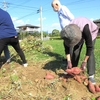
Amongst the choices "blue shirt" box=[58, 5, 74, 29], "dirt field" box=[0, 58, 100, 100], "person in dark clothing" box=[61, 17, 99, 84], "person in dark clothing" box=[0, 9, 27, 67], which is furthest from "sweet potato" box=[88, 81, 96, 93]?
"person in dark clothing" box=[0, 9, 27, 67]

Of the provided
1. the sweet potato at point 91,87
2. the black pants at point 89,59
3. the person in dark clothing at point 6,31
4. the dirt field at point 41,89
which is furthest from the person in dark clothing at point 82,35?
the person in dark clothing at point 6,31

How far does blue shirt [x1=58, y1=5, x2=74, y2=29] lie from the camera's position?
4.96 meters

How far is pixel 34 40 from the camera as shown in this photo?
818 centimetres

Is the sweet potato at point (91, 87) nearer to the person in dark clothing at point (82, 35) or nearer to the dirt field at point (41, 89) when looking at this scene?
the dirt field at point (41, 89)

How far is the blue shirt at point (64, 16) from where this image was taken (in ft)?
16.3

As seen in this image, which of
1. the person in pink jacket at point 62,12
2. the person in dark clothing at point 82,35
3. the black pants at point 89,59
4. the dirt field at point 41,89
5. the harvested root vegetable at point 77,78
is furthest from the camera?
the person in pink jacket at point 62,12

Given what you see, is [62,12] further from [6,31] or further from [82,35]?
[82,35]

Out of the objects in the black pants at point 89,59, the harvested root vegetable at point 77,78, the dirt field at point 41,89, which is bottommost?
the dirt field at point 41,89

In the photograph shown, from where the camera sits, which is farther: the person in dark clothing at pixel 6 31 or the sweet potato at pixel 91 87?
the person in dark clothing at pixel 6 31

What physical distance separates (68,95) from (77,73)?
1.35 ft

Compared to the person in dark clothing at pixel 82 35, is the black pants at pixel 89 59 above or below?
below

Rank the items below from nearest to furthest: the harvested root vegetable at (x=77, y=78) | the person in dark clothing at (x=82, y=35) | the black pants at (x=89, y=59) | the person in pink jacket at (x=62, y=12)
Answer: the person in dark clothing at (x=82, y=35)
the harvested root vegetable at (x=77, y=78)
the black pants at (x=89, y=59)
the person in pink jacket at (x=62, y=12)

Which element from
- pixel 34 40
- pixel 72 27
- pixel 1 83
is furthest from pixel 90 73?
pixel 34 40

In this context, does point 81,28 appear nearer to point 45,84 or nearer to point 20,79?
point 45,84
